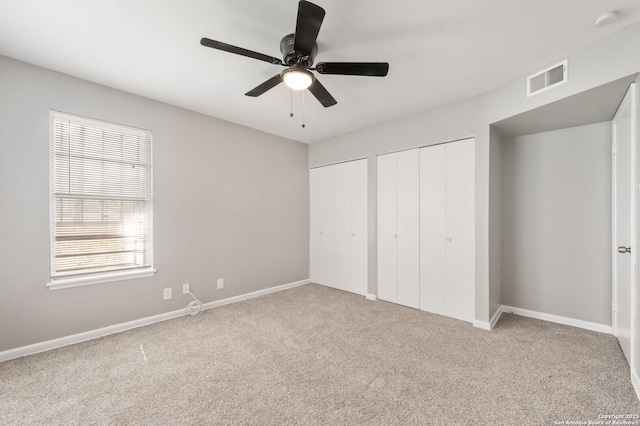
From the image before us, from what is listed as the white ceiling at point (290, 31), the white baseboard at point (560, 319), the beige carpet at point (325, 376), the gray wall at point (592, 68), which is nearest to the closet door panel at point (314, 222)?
the beige carpet at point (325, 376)

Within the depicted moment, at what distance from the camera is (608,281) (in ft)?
9.13

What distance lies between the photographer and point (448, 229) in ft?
10.5

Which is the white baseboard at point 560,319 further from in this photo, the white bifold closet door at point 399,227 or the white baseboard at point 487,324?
the white bifold closet door at point 399,227

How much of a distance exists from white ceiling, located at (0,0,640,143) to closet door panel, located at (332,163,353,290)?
1.53 metres

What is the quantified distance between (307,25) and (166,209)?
2.62 meters

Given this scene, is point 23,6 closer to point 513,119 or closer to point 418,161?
point 418,161

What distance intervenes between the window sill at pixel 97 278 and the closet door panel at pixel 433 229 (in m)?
3.24

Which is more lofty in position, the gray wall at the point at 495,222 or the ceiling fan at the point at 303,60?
the ceiling fan at the point at 303,60

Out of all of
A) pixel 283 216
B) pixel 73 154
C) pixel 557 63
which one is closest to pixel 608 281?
pixel 557 63

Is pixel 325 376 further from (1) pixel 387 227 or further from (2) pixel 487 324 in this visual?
(1) pixel 387 227

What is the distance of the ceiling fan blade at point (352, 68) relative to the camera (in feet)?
5.96

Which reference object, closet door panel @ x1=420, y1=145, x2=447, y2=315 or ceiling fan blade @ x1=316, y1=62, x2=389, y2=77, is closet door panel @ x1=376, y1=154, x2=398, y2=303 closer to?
closet door panel @ x1=420, y1=145, x2=447, y2=315

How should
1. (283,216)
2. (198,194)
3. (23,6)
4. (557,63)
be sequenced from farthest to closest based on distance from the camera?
(283,216) → (198,194) → (557,63) → (23,6)

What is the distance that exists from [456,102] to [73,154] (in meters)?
4.05
